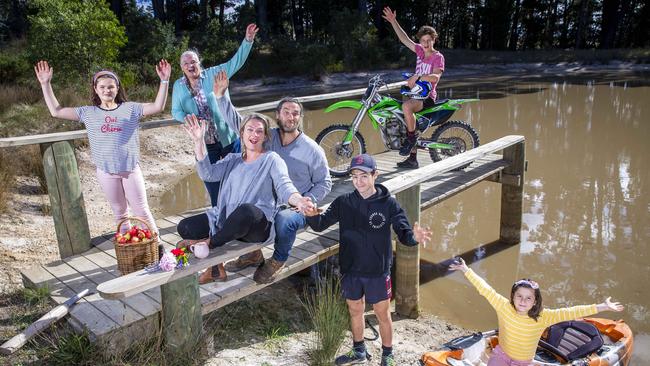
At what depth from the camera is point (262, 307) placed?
4785mm

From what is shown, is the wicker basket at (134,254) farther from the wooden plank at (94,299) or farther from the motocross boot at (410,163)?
the motocross boot at (410,163)

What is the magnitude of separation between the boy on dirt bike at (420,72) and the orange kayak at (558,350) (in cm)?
324

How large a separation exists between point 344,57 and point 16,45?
48.4 ft

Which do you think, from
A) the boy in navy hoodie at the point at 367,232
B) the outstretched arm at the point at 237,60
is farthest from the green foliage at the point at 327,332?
the outstretched arm at the point at 237,60

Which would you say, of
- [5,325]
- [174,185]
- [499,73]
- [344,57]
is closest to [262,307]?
[5,325]

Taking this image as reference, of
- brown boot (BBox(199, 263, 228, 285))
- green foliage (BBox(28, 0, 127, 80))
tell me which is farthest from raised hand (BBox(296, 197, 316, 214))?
green foliage (BBox(28, 0, 127, 80))

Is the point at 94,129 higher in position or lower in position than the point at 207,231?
higher

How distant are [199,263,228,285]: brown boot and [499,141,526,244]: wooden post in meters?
4.53

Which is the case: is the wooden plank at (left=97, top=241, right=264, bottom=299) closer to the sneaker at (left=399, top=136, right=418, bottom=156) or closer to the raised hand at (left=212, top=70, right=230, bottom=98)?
the raised hand at (left=212, top=70, right=230, bottom=98)

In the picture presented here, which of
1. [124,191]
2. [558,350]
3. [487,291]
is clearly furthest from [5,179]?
[558,350]

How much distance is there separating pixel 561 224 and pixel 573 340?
4.02m

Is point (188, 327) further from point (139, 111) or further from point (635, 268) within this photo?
point (635, 268)

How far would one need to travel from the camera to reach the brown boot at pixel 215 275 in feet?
12.7

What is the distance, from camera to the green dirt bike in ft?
21.9
